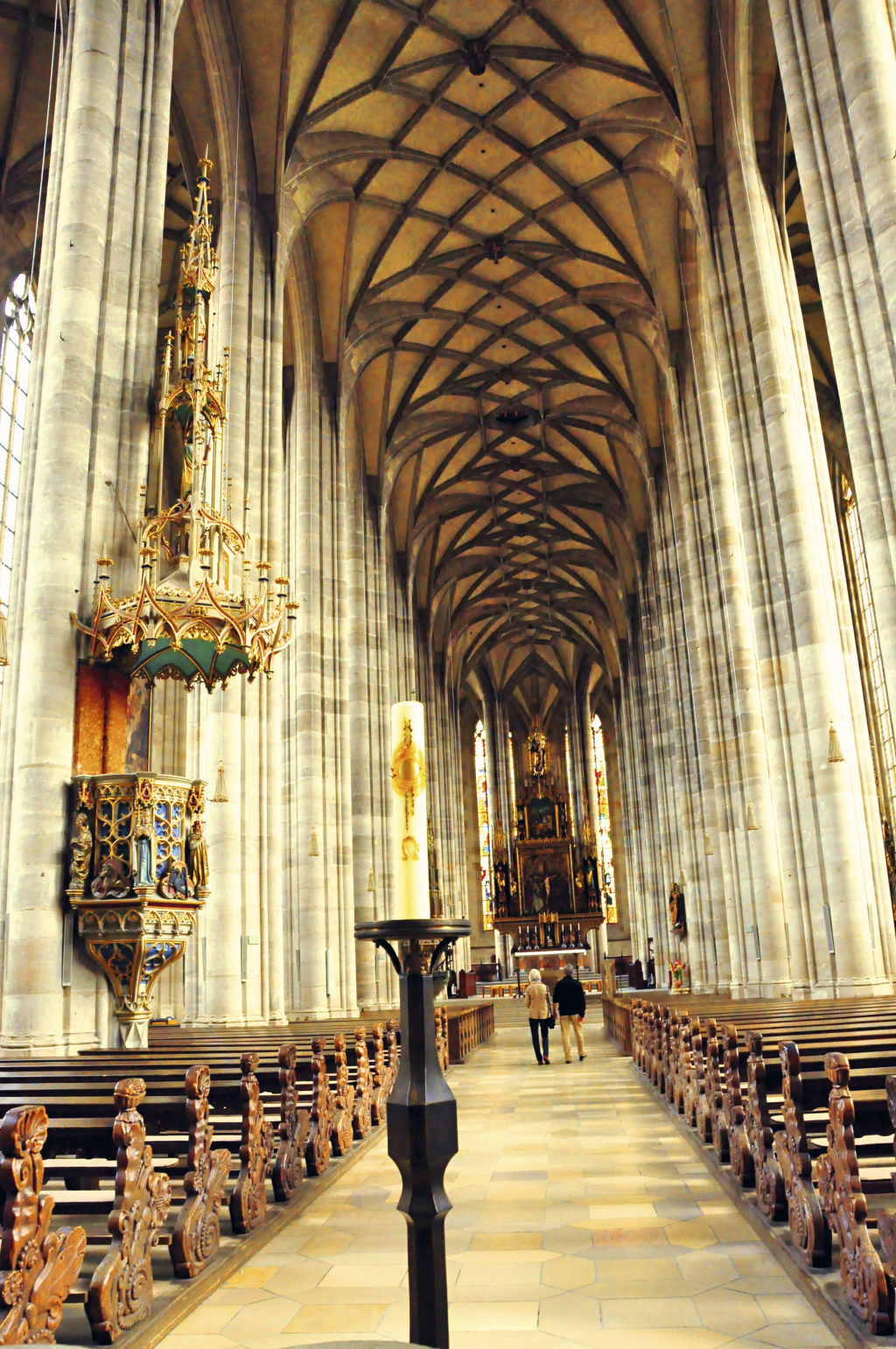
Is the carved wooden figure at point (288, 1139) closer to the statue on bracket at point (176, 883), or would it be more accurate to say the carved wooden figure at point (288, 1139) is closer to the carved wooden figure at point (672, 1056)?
the statue on bracket at point (176, 883)

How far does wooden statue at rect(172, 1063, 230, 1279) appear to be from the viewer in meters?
4.34

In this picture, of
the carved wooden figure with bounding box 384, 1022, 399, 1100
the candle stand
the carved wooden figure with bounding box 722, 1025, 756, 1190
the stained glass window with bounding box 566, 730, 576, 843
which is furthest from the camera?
the stained glass window with bounding box 566, 730, 576, 843

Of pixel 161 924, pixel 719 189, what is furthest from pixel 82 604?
pixel 719 189

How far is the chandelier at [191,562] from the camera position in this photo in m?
8.93

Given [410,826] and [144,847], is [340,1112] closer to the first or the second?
[144,847]

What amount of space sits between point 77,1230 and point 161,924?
17.7 ft

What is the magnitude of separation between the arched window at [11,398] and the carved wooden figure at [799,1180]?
1280 cm

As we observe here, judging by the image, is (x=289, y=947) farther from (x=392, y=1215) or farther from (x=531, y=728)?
(x=531, y=728)

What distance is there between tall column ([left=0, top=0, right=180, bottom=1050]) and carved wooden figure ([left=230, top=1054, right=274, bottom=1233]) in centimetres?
357

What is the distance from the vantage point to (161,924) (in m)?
8.80

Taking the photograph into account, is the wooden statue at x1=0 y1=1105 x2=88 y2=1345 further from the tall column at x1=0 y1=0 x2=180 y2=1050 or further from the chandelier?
the chandelier

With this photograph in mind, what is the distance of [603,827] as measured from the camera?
4803 cm

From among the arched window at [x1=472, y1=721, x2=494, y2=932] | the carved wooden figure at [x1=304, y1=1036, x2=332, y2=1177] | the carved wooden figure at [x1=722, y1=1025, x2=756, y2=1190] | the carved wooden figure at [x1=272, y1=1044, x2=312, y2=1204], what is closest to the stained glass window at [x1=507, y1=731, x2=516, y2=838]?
the arched window at [x1=472, y1=721, x2=494, y2=932]

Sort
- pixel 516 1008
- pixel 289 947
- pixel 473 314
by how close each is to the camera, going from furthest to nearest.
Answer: pixel 516 1008 < pixel 473 314 < pixel 289 947
